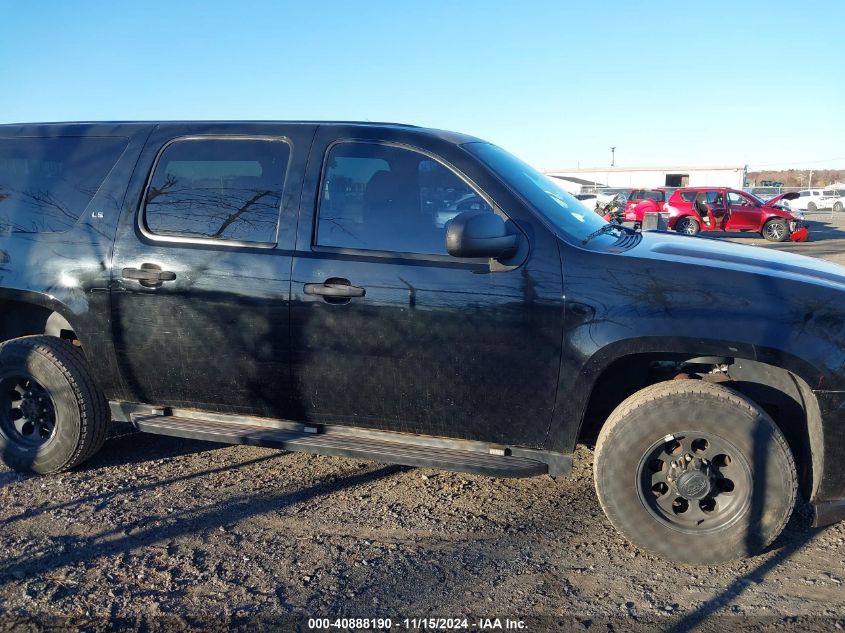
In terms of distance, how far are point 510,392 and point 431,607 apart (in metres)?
1.02

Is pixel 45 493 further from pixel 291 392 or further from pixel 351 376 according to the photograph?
pixel 351 376

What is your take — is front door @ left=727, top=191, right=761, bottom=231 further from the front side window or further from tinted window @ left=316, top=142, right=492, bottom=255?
tinted window @ left=316, top=142, right=492, bottom=255

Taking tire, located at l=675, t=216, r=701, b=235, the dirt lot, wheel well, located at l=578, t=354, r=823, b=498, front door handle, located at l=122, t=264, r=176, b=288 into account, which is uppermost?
front door handle, located at l=122, t=264, r=176, b=288

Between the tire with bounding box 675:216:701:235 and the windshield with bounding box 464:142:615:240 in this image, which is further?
the tire with bounding box 675:216:701:235

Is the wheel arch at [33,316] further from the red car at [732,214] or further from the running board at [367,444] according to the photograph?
the red car at [732,214]

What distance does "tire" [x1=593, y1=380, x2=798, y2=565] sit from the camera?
123 inches

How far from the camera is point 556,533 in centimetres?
354

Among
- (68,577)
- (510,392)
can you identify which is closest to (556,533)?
(510,392)

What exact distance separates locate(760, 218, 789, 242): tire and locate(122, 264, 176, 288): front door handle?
22206 millimetres

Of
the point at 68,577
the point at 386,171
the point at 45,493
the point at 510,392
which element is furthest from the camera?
the point at 45,493

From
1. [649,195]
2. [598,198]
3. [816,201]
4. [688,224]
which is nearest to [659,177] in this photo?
[816,201]

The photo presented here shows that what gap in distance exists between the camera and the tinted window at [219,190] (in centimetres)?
374

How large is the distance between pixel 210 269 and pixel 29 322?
1547mm

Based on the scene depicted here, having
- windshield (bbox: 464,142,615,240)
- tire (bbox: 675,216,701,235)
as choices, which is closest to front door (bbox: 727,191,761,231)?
tire (bbox: 675,216,701,235)
